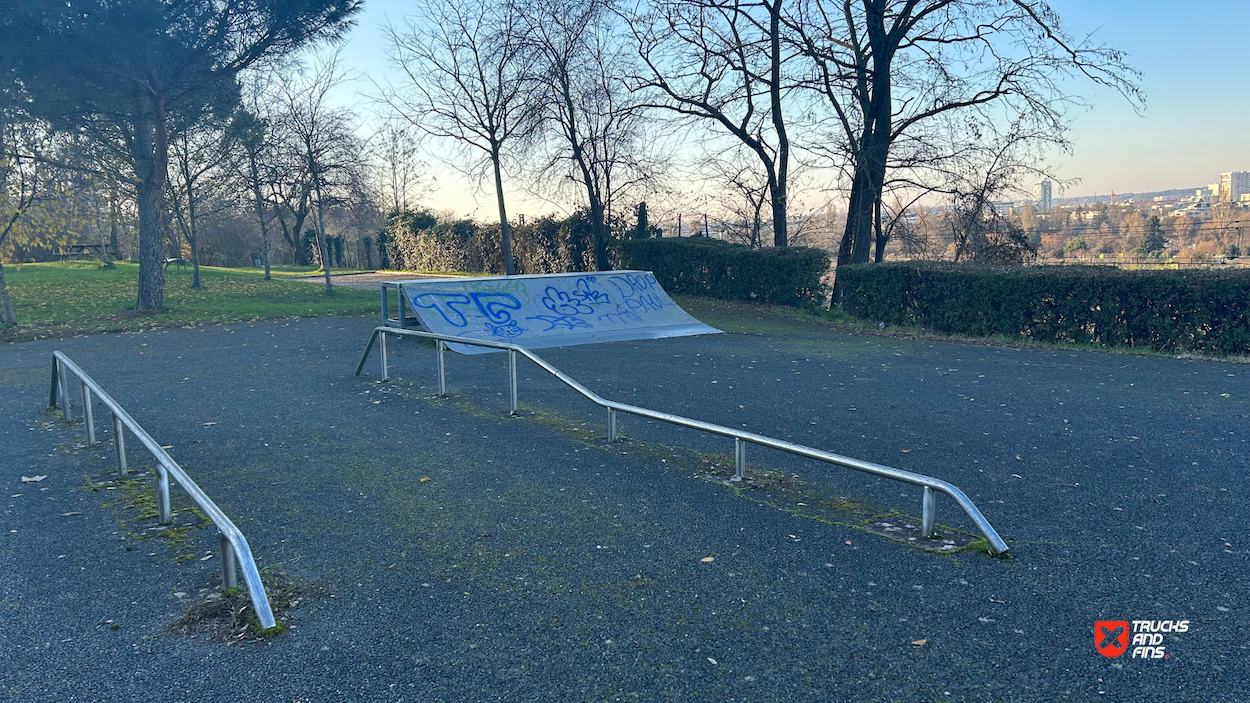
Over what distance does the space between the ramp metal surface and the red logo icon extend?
8.90 m

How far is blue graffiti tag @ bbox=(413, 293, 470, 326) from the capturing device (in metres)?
12.1

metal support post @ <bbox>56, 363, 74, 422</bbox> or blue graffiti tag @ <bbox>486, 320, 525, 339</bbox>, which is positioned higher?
blue graffiti tag @ <bbox>486, 320, 525, 339</bbox>

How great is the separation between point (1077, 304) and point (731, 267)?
829 centimetres

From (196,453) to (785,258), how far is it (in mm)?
12624

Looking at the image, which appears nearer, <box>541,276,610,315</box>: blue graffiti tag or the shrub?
<box>541,276,610,315</box>: blue graffiti tag

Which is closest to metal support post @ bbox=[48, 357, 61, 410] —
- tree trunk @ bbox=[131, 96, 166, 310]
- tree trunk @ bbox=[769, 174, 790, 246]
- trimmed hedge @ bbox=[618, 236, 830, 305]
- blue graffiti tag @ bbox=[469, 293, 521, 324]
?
blue graffiti tag @ bbox=[469, 293, 521, 324]

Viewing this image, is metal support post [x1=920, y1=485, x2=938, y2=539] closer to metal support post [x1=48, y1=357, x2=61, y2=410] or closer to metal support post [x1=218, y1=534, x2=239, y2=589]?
metal support post [x1=218, y1=534, x2=239, y2=589]

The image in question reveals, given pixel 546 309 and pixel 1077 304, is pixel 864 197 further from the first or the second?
pixel 546 309

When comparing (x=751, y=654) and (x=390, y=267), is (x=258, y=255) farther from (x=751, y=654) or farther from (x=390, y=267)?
(x=751, y=654)

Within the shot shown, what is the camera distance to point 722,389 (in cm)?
807

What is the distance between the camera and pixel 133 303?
697 inches

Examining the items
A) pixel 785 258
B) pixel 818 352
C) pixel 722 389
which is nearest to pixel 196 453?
pixel 722 389

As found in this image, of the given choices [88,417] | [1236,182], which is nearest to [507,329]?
[88,417]

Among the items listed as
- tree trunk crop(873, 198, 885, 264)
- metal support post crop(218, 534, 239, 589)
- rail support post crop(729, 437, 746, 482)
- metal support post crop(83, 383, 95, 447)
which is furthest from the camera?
tree trunk crop(873, 198, 885, 264)
